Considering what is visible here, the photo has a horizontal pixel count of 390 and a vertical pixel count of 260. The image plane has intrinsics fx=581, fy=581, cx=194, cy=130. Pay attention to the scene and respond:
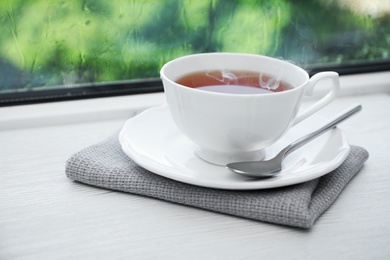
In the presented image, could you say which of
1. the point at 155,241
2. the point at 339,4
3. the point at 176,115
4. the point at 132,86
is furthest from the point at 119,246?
the point at 339,4

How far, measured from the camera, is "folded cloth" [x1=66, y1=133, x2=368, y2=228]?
63 centimetres

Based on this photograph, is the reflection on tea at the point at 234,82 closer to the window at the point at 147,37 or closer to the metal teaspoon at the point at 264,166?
the metal teaspoon at the point at 264,166

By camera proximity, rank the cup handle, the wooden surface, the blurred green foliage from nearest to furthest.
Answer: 1. the wooden surface
2. the cup handle
3. the blurred green foliage

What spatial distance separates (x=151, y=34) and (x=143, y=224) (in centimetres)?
45

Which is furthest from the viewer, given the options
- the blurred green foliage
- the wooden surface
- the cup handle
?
the blurred green foliage

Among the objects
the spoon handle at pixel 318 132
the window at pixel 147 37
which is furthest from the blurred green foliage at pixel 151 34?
the spoon handle at pixel 318 132

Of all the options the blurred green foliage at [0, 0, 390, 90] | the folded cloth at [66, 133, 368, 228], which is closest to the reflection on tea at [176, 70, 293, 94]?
the folded cloth at [66, 133, 368, 228]

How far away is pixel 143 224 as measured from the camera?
643 millimetres

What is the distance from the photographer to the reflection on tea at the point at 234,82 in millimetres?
730

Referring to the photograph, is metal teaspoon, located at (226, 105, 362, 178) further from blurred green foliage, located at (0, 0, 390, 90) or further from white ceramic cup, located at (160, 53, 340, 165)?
blurred green foliage, located at (0, 0, 390, 90)

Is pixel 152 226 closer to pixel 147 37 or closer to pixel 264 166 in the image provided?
pixel 264 166

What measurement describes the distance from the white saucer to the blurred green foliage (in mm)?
210

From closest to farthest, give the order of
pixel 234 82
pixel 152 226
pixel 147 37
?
pixel 152 226, pixel 234 82, pixel 147 37

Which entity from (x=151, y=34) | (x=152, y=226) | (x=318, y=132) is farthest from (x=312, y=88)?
(x=151, y=34)
